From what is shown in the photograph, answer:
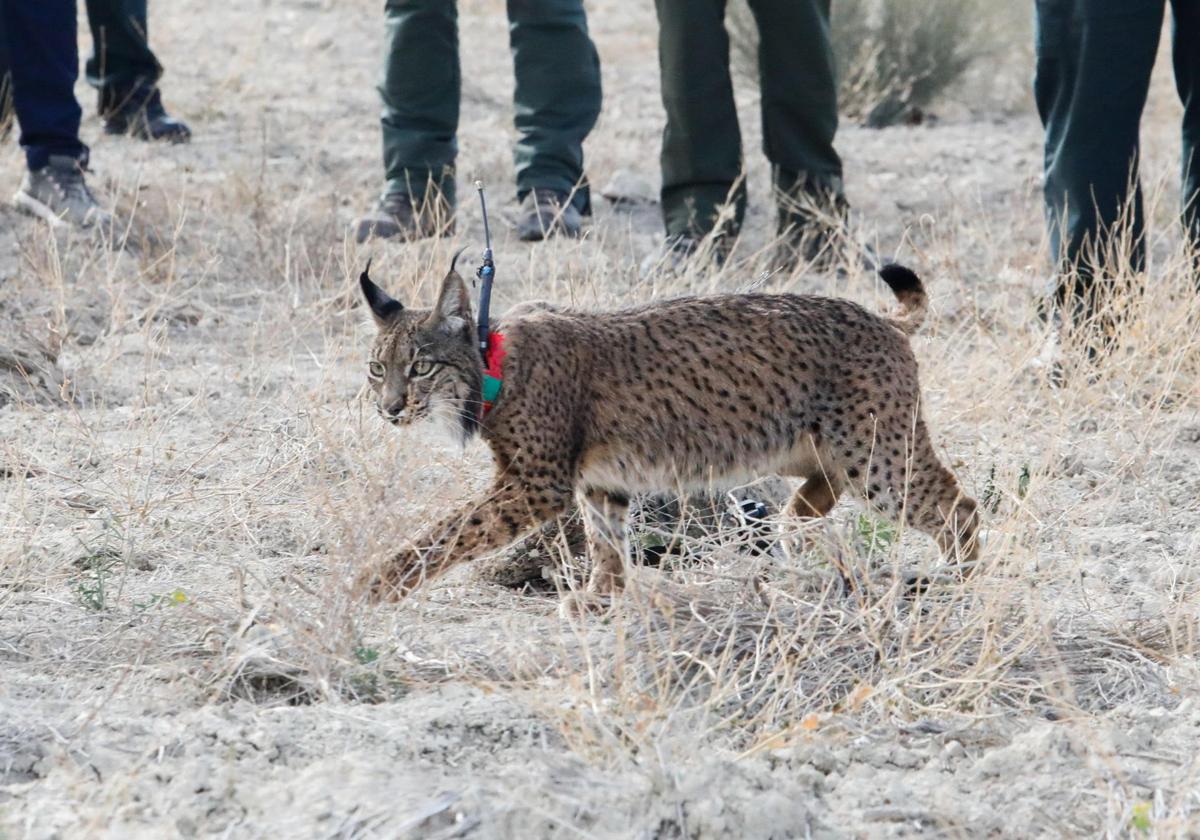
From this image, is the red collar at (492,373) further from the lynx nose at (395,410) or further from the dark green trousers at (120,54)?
the dark green trousers at (120,54)

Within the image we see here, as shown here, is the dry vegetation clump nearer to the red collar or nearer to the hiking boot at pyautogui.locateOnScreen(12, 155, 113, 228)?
the hiking boot at pyautogui.locateOnScreen(12, 155, 113, 228)

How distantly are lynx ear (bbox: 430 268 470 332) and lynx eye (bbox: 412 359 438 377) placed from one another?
0.09 meters

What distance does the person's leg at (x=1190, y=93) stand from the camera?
233 inches

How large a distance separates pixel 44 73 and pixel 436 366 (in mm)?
3649

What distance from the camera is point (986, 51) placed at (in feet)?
36.7

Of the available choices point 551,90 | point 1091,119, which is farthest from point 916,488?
point 551,90

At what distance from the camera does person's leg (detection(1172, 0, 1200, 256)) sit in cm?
592

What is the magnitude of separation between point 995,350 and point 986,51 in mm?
5903

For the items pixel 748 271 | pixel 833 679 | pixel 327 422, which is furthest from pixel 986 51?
pixel 833 679

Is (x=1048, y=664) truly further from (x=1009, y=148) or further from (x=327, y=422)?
(x=1009, y=148)

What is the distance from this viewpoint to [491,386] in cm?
414

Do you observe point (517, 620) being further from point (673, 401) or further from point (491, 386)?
point (673, 401)

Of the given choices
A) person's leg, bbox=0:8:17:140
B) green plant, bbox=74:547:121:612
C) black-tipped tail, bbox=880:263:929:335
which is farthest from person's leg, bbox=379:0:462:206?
green plant, bbox=74:547:121:612

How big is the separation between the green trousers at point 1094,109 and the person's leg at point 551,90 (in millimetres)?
2359
